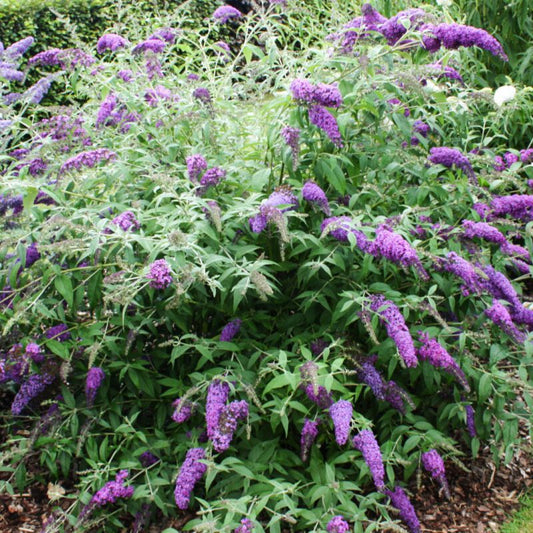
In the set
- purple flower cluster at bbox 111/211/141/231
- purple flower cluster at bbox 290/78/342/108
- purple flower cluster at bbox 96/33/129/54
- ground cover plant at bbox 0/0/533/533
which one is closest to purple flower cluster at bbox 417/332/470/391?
ground cover plant at bbox 0/0/533/533

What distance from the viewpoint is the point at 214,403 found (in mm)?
2545

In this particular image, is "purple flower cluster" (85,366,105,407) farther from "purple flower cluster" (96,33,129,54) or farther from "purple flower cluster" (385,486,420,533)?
"purple flower cluster" (96,33,129,54)

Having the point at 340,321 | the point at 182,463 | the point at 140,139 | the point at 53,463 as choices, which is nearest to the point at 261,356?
the point at 340,321

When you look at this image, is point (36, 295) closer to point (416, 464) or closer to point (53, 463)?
point (53, 463)

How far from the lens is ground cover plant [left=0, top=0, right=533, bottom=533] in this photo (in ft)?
8.69

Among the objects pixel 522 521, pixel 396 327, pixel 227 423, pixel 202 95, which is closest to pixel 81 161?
pixel 202 95

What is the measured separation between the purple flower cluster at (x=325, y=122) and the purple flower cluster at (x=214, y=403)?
3.84 ft

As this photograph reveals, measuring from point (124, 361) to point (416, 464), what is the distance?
1.40 meters

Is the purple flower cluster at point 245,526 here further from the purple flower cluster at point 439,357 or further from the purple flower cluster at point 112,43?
the purple flower cluster at point 112,43

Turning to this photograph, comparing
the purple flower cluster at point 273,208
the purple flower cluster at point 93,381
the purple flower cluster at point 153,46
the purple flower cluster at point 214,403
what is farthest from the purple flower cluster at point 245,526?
the purple flower cluster at point 153,46

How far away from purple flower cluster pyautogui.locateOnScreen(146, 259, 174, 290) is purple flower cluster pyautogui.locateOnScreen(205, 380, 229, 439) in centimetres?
49

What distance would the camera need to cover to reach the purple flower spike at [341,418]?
2416mm

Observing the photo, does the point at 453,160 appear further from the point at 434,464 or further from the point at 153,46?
the point at 153,46

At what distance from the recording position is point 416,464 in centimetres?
284
